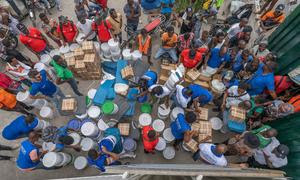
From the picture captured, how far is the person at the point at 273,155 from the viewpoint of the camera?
4.86m

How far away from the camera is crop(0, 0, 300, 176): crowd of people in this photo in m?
5.19

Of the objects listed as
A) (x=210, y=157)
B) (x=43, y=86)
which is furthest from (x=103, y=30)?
(x=210, y=157)

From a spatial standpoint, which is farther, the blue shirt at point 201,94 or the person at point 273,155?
the blue shirt at point 201,94

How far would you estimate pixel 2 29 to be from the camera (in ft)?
23.7

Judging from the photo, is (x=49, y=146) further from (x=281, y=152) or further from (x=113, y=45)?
(x=281, y=152)

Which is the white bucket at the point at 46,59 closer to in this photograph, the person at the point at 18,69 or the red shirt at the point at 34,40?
the red shirt at the point at 34,40

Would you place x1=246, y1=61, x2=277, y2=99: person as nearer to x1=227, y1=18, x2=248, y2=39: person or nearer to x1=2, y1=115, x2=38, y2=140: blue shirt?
x1=227, y1=18, x2=248, y2=39: person

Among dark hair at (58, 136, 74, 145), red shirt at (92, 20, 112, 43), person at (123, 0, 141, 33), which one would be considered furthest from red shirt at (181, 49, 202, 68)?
dark hair at (58, 136, 74, 145)

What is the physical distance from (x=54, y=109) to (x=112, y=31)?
336 centimetres

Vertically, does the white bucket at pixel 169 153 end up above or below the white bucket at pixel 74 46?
below

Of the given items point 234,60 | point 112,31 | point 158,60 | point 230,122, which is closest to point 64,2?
point 112,31

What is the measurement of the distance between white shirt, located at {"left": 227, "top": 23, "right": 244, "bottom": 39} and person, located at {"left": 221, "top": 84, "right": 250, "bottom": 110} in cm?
232

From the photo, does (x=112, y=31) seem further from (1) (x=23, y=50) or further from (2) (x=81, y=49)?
(1) (x=23, y=50)

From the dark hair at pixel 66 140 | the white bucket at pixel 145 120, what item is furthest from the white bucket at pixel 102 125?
the white bucket at pixel 145 120
